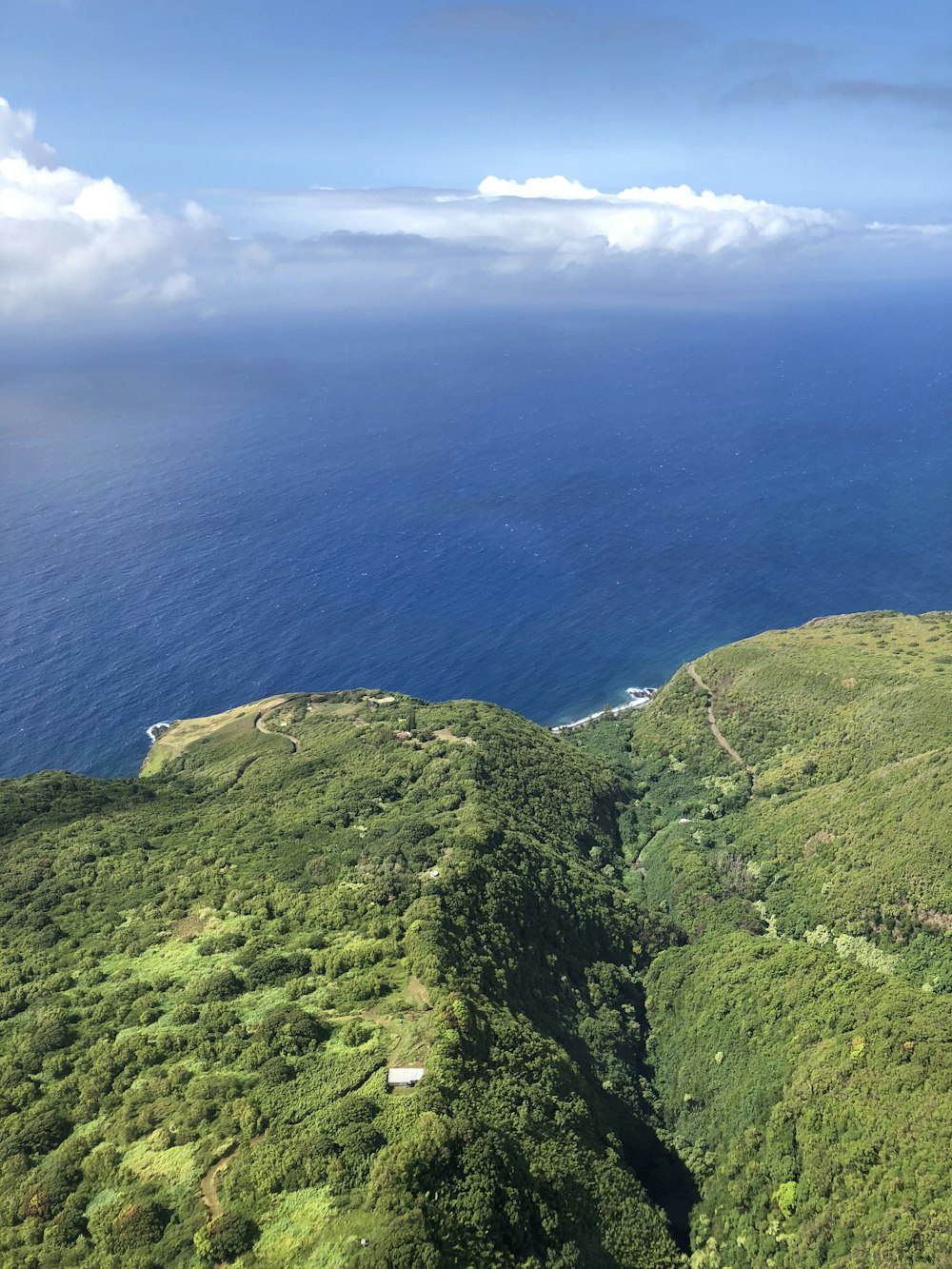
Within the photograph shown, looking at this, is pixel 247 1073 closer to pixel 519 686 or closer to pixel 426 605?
pixel 519 686

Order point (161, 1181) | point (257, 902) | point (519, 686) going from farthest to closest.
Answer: point (519, 686) → point (257, 902) → point (161, 1181)

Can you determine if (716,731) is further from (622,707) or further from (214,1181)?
(214,1181)

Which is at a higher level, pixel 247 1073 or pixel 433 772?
pixel 247 1073

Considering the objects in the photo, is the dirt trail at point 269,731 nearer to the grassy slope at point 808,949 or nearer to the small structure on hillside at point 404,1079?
the grassy slope at point 808,949

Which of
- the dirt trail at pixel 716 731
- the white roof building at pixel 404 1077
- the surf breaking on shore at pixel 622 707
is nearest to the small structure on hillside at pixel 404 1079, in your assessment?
the white roof building at pixel 404 1077

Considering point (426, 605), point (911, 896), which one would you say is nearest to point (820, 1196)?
point (911, 896)

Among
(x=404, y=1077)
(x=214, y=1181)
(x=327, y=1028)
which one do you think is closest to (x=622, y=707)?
(x=327, y=1028)
